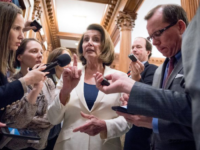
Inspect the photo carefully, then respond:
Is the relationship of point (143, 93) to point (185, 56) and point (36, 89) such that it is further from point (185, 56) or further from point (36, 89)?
point (36, 89)

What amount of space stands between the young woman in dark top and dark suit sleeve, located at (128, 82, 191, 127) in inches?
27.8

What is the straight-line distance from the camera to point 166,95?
0.75 meters

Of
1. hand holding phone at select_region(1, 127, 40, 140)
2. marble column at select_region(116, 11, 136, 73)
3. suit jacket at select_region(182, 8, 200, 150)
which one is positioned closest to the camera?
suit jacket at select_region(182, 8, 200, 150)

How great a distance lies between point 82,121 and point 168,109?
0.70 m

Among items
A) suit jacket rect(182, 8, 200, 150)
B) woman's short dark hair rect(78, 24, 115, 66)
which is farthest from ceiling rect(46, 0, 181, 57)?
suit jacket rect(182, 8, 200, 150)

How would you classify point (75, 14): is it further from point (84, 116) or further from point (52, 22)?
point (84, 116)

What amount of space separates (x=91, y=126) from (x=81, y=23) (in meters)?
6.60

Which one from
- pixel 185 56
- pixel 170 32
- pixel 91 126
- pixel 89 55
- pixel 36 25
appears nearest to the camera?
pixel 185 56

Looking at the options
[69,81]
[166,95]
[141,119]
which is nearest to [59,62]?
[69,81]

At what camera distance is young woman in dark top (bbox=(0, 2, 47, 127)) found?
1.07 m

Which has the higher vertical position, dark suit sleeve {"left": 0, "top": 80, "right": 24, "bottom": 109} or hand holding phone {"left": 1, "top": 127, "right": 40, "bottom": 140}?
dark suit sleeve {"left": 0, "top": 80, "right": 24, "bottom": 109}

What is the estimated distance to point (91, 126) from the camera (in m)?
1.10

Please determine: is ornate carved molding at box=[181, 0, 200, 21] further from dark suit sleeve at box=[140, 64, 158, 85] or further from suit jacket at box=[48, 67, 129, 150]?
suit jacket at box=[48, 67, 129, 150]

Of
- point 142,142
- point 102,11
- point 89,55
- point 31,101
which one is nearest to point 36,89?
point 31,101
